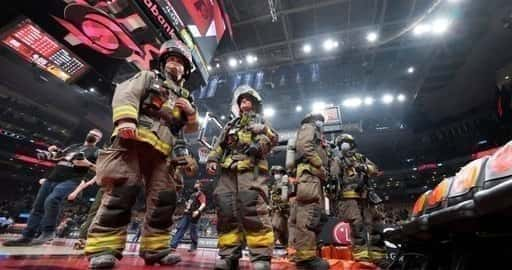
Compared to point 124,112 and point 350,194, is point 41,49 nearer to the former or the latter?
point 124,112

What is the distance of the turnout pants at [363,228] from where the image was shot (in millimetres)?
4211

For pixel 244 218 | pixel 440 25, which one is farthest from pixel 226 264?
pixel 440 25

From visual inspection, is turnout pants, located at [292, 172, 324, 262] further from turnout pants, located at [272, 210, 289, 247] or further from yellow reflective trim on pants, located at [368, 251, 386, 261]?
turnout pants, located at [272, 210, 289, 247]

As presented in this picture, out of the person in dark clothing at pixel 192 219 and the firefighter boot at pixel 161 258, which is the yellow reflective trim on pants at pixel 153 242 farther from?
the person in dark clothing at pixel 192 219

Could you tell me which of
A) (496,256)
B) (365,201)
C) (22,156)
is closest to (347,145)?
(365,201)

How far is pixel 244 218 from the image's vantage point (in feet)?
7.35

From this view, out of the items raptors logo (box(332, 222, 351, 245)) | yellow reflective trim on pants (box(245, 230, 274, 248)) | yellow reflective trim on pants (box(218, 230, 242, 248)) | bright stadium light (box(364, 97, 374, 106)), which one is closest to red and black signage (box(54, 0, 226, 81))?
yellow reflective trim on pants (box(218, 230, 242, 248))

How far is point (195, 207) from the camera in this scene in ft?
19.8

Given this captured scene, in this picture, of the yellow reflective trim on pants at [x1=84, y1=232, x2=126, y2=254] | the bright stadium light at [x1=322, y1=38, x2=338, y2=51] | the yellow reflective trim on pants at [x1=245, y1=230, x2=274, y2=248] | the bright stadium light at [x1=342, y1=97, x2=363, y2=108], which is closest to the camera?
the yellow reflective trim on pants at [x1=84, y1=232, x2=126, y2=254]

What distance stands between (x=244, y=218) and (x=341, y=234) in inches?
195

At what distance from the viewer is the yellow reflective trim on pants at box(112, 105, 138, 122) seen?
1.95 meters

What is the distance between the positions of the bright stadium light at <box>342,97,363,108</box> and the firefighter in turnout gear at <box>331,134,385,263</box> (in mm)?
11284

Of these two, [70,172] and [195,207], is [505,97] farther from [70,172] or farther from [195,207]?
[70,172]

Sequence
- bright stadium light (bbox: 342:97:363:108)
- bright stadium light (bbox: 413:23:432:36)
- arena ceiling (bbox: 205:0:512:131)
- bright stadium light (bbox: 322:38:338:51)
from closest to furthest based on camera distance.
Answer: arena ceiling (bbox: 205:0:512:131)
bright stadium light (bbox: 413:23:432:36)
bright stadium light (bbox: 322:38:338:51)
bright stadium light (bbox: 342:97:363:108)
